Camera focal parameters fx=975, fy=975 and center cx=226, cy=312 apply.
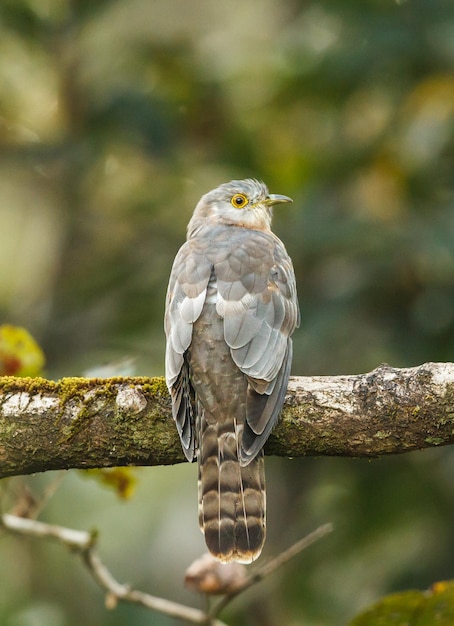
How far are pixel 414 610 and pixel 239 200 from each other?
122 inches

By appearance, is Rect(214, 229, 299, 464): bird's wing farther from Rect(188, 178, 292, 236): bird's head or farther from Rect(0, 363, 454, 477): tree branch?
Rect(188, 178, 292, 236): bird's head

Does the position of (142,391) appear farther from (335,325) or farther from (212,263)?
(335,325)

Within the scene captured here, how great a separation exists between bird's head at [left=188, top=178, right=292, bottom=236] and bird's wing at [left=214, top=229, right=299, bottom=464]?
29.0 inches

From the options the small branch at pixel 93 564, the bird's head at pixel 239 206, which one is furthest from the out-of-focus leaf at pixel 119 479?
the bird's head at pixel 239 206

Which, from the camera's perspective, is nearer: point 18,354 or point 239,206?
point 18,354

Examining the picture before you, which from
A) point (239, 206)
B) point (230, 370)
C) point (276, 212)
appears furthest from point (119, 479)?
point (276, 212)

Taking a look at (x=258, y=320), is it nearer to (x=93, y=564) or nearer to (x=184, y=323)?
(x=184, y=323)

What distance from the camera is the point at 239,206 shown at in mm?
6418

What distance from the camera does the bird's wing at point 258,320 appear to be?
4.37 metres

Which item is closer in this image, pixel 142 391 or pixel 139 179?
pixel 142 391

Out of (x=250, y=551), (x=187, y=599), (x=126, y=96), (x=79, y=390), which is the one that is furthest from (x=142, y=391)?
(x=126, y=96)

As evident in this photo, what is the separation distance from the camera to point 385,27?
7395 mm

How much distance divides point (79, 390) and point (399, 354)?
2.99m

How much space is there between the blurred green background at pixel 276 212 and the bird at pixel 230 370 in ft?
5.03
